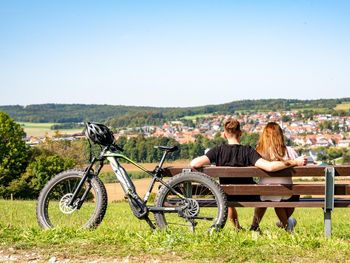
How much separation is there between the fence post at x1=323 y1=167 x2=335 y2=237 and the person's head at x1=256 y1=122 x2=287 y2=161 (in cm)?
66

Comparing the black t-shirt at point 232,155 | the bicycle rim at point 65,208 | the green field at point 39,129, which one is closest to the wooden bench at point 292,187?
the black t-shirt at point 232,155

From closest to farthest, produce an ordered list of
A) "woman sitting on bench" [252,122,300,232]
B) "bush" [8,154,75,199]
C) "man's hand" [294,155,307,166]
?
"man's hand" [294,155,307,166]
"woman sitting on bench" [252,122,300,232]
"bush" [8,154,75,199]

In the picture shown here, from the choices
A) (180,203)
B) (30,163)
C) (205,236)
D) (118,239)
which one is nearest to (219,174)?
(180,203)

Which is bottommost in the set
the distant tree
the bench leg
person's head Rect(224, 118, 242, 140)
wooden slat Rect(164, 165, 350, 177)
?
the distant tree

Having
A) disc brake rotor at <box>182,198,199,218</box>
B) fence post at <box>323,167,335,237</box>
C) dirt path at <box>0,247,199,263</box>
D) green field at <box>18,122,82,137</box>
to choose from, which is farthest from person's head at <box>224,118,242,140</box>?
green field at <box>18,122,82,137</box>

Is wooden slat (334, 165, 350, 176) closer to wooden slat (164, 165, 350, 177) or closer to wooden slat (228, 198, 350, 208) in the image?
wooden slat (164, 165, 350, 177)

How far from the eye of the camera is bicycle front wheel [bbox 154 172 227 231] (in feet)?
21.6

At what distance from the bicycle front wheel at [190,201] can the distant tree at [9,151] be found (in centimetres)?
4946

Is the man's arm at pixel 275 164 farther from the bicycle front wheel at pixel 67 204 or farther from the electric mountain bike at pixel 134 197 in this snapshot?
the bicycle front wheel at pixel 67 204

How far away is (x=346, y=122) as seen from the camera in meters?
170

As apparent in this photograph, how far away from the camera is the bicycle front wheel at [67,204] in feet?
22.2

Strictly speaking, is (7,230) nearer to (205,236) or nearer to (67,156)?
(205,236)

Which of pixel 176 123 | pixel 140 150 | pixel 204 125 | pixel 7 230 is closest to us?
pixel 7 230

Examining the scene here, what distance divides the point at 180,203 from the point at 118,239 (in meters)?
1.13
